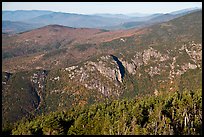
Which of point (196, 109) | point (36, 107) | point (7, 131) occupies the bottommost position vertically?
point (36, 107)

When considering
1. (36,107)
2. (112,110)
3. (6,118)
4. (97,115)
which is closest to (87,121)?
(97,115)

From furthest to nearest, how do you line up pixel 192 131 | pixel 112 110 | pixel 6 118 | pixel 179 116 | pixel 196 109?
pixel 6 118
pixel 112 110
pixel 196 109
pixel 179 116
pixel 192 131

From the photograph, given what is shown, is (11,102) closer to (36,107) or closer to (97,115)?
(36,107)

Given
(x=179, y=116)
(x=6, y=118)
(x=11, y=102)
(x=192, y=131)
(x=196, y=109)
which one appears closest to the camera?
(x=192, y=131)

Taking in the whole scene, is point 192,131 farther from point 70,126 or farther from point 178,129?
point 70,126

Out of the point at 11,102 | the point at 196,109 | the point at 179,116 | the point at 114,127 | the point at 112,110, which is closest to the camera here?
the point at 114,127

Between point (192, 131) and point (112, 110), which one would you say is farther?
point (112, 110)

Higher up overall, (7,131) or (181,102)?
(181,102)

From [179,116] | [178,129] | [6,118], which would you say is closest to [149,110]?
[179,116]

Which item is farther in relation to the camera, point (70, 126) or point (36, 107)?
point (36, 107)
